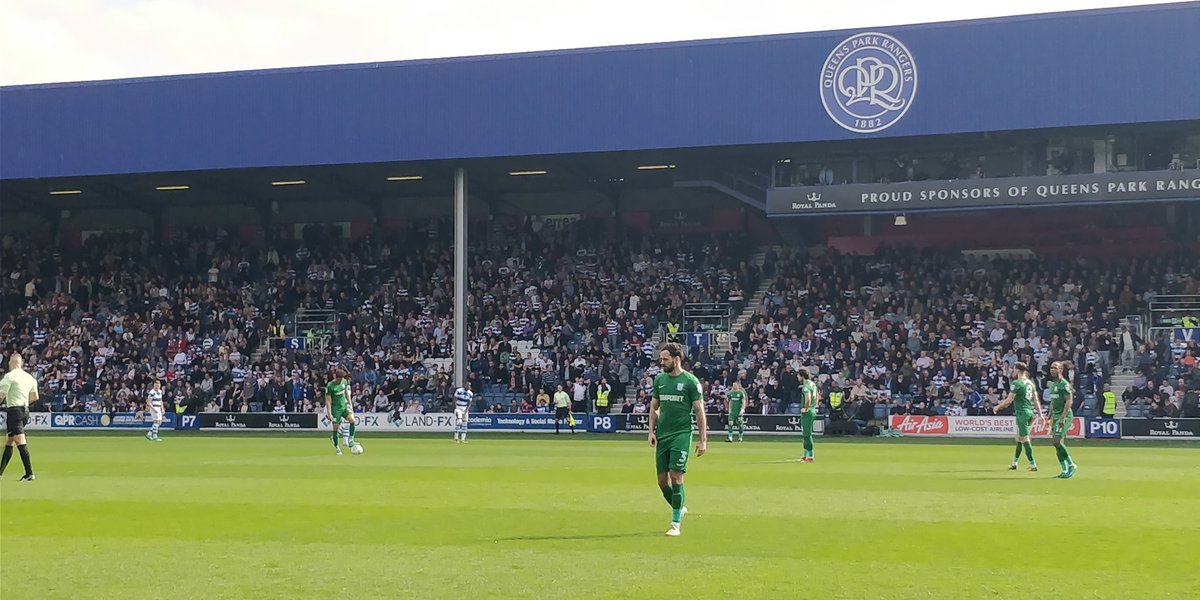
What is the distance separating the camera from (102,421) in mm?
50906

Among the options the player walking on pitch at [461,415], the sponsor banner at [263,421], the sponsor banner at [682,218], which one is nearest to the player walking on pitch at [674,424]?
the player walking on pitch at [461,415]

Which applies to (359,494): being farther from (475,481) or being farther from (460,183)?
(460,183)

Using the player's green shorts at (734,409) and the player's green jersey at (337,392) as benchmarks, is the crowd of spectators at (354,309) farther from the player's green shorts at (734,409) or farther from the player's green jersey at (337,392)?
the player's green jersey at (337,392)

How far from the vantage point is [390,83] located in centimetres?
4988

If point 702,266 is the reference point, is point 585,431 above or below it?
below

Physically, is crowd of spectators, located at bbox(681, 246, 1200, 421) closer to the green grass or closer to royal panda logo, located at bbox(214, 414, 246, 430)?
the green grass

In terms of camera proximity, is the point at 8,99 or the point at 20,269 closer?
the point at 8,99

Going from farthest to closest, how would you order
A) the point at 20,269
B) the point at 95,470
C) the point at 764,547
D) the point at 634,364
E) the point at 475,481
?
the point at 20,269
the point at 634,364
the point at 95,470
the point at 475,481
the point at 764,547

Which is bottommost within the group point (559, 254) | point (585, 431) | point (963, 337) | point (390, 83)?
point (585, 431)

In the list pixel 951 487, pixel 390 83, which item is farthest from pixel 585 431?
pixel 951 487

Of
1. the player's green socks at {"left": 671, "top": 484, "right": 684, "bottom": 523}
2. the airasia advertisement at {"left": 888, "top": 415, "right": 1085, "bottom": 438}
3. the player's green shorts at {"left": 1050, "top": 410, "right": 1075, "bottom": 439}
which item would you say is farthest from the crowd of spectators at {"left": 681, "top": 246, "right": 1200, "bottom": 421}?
the player's green socks at {"left": 671, "top": 484, "right": 684, "bottom": 523}

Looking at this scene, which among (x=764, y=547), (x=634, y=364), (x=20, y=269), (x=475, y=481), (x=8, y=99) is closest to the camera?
(x=764, y=547)

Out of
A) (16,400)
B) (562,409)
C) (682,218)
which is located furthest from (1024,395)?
(682,218)

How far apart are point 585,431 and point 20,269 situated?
2969cm
